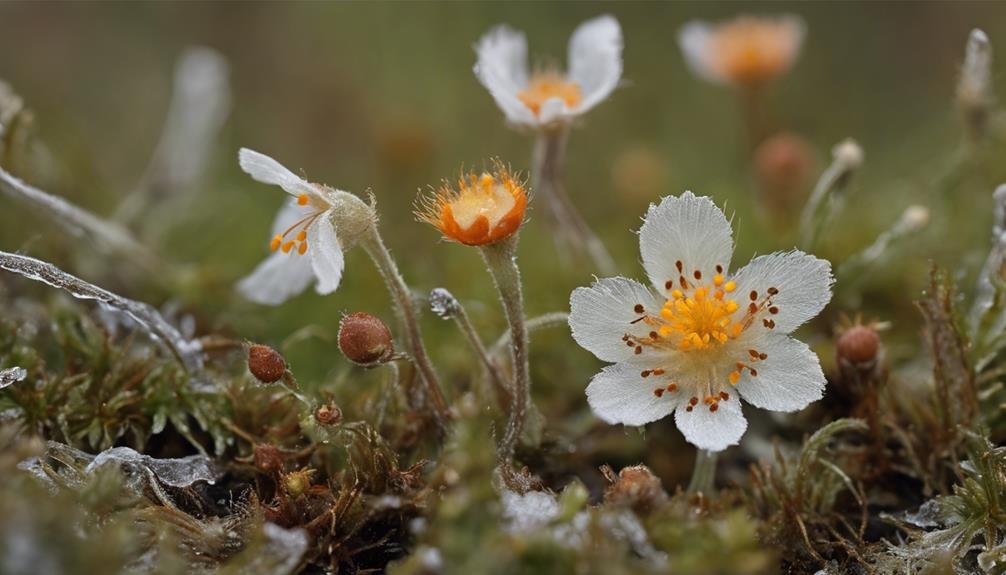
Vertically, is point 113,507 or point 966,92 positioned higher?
point 966,92

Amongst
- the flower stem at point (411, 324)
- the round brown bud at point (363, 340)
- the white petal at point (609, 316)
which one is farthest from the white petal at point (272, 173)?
the white petal at point (609, 316)

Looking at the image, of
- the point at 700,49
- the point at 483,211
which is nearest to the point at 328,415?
the point at 483,211

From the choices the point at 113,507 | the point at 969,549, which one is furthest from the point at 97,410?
the point at 969,549

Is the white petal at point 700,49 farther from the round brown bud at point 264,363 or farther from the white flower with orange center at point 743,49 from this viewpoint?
the round brown bud at point 264,363

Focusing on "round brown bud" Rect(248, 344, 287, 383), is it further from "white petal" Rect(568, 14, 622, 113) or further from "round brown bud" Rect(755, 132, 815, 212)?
"round brown bud" Rect(755, 132, 815, 212)

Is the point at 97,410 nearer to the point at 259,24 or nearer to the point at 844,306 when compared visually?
the point at 844,306

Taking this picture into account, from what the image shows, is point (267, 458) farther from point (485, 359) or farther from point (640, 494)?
point (640, 494)

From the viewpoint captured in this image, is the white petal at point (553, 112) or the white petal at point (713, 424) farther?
the white petal at point (553, 112)
